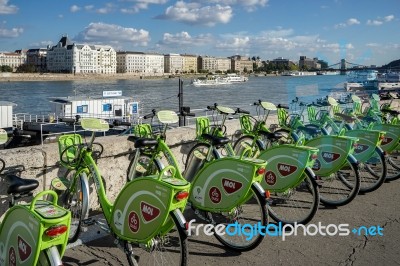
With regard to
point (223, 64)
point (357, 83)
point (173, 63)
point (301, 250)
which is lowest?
point (301, 250)

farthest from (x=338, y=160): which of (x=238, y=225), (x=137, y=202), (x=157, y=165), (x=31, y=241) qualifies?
(x=31, y=241)

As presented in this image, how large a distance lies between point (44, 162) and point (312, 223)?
2.70m

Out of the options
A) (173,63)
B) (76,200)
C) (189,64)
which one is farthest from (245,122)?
(189,64)

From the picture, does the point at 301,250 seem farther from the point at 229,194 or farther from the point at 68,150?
the point at 68,150

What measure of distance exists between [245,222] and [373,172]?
2472mm

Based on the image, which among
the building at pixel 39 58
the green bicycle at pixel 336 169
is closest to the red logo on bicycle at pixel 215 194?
the green bicycle at pixel 336 169

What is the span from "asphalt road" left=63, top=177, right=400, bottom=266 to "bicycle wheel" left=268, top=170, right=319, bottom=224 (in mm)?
167

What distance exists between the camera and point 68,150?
4012 mm


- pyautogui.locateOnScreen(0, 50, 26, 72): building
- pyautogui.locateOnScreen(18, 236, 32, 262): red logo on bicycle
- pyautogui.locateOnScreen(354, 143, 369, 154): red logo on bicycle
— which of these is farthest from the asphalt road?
pyautogui.locateOnScreen(0, 50, 26, 72): building

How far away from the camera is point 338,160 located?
15.9ft

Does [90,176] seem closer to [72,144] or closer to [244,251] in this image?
[72,144]

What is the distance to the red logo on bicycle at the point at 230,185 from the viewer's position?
11.9ft

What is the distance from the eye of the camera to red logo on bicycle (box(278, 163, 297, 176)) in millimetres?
4249
